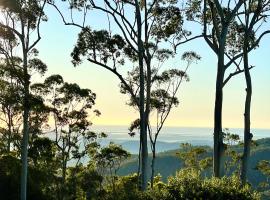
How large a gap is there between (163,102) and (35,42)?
66.3ft

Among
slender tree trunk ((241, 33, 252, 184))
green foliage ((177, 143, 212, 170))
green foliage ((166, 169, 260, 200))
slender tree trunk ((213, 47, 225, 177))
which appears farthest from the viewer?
green foliage ((177, 143, 212, 170))

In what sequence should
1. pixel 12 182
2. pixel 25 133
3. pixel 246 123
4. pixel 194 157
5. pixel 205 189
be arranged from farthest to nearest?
1. pixel 194 157
2. pixel 12 182
3. pixel 25 133
4. pixel 246 123
5. pixel 205 189

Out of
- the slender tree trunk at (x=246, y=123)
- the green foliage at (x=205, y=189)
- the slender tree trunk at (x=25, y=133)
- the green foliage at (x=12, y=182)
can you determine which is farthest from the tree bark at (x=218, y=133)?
the green foliage at (x=12, y=182)

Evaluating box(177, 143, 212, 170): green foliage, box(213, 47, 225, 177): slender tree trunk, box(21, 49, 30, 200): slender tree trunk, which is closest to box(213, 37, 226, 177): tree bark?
box(213, 47, 225, 177): slender tree trunk

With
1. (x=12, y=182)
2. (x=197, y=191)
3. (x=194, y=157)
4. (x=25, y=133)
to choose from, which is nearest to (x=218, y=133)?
(x=197, y=191)

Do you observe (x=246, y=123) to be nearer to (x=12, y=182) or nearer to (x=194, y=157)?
(x=12, y=182)

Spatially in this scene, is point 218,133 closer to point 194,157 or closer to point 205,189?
point 205,189

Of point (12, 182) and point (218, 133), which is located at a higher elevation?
point (218, 133)

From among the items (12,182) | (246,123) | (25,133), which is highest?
(246,123)

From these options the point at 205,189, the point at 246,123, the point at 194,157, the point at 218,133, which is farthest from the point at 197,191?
the point at 194,157

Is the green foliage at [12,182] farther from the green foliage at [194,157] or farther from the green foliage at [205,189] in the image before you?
the green foliage at [194,157]

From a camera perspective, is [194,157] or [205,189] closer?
[205,189]

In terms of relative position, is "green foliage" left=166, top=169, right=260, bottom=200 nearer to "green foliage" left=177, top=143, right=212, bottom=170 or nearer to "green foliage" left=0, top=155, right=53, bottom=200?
"green foliage" left=0, top=155, right=53, bottom=200

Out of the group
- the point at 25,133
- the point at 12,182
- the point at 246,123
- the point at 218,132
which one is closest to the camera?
the point at 218,132
